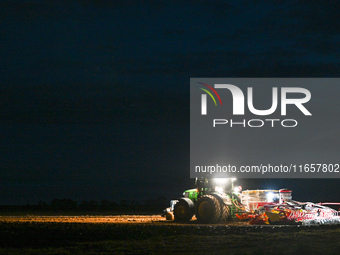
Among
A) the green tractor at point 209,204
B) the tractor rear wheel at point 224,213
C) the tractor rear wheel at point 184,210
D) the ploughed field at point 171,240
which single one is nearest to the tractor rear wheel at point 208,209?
the green tractor at point 209,204

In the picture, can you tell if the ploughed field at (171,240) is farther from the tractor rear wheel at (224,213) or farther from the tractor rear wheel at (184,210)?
the tractor rear wheel at (184,210)

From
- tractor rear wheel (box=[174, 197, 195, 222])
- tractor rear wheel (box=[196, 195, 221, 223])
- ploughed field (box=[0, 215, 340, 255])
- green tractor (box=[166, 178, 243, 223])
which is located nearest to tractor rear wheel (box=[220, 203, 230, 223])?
green tractor (box=[166, 178, 243, 223])

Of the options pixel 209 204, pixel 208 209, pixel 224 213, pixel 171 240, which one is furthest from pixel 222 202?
pixel 171 240

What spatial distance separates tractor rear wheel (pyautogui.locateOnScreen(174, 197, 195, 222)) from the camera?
28547mm

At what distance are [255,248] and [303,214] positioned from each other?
931 centimetres

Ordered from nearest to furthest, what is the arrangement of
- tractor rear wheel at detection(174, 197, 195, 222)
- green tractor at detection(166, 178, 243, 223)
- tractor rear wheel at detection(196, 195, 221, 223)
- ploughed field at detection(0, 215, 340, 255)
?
ploughed field at detection(0, 215, 340, 255) < tractor rear wheel at detection(196, 195, 221, 223) < green tractor at detection(166, 178, 243, 223) < tractor rear wheel at detection(174, 197, 195, 222)

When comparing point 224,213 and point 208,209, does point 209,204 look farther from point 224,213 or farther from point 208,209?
point 224,213

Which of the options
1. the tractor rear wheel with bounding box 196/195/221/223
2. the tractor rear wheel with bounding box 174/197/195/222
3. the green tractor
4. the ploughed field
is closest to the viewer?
the ploughed field

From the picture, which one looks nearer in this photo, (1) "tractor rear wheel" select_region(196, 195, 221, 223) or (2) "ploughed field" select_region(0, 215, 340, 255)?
(2) "ploughed field" select_region(0, 215, 340, 255)

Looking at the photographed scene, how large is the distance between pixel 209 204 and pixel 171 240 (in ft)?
25.8

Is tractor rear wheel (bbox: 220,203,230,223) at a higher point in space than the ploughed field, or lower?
higher

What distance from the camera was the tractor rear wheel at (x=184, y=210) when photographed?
2855 centimetres

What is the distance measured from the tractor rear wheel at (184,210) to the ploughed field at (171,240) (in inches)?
143

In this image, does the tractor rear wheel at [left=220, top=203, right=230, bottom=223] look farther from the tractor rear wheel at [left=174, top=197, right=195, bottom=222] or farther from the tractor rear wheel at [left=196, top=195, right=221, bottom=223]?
the tractor rear wheel at [left=174, top=197, right=195, bottom=222]
